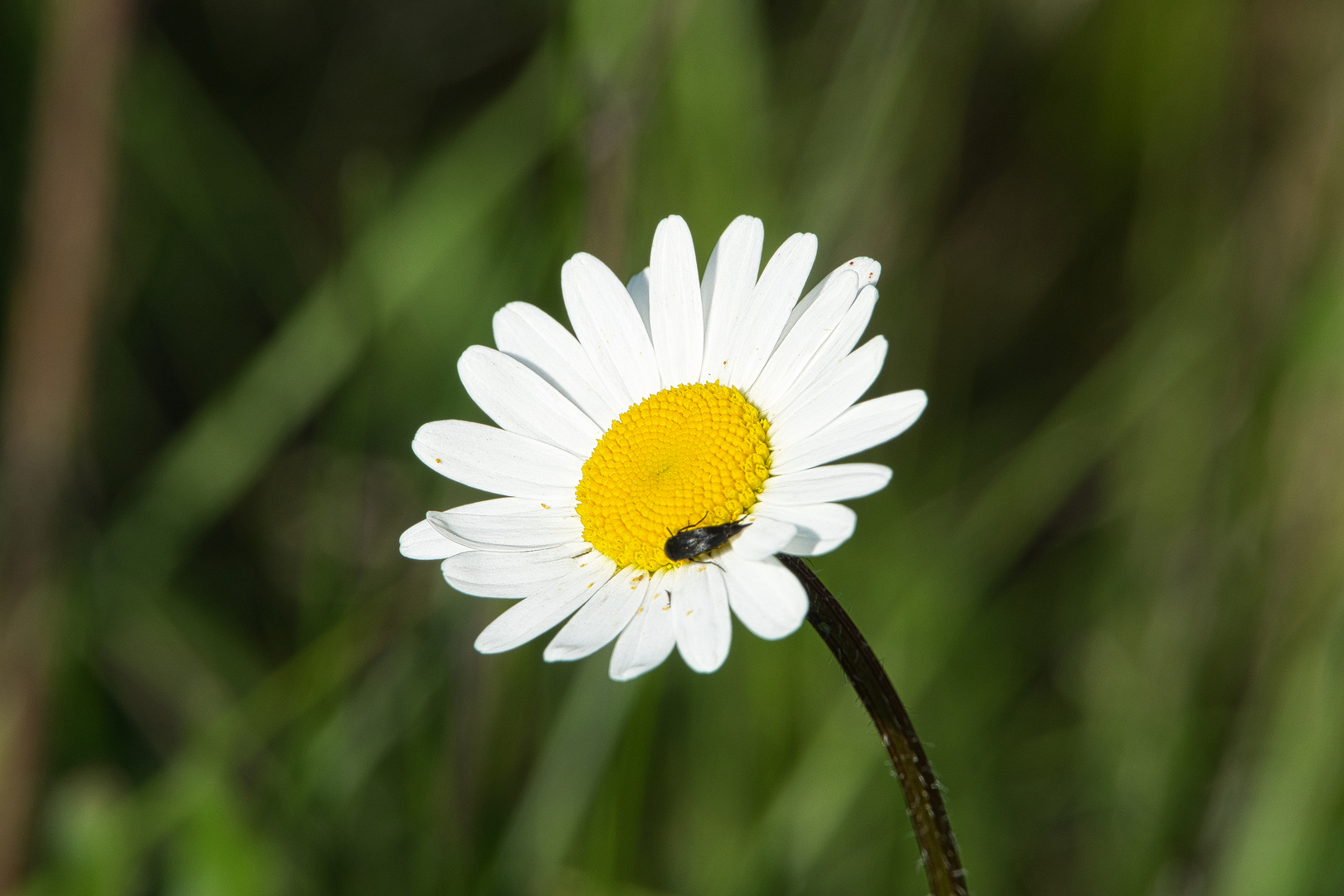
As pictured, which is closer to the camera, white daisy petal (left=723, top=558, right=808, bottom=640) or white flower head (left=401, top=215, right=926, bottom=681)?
white daisy petal (left=723, top=558, right=808, bottom=640)

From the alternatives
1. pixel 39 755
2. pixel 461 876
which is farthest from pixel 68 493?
pixel 461 876

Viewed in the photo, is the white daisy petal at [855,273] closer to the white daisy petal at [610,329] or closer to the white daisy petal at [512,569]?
the white daisy petal at [610,329]

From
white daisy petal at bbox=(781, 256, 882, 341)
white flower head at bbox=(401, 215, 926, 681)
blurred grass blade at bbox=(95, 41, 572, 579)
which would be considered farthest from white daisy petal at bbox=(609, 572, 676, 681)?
blurred grass blade at bbox=(95, 41, 572, 579)

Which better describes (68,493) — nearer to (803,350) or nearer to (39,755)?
(39,755)

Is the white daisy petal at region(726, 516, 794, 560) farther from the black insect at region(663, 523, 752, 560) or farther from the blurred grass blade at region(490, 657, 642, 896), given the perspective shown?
the blurred grass blade at region(490, 657, 642, 896)

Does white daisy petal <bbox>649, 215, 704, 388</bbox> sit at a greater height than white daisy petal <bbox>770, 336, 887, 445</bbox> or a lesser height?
greater

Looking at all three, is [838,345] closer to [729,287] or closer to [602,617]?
[729,287]
